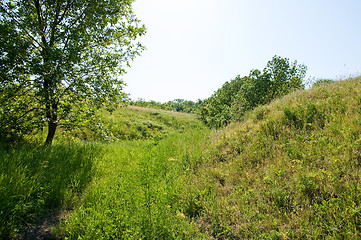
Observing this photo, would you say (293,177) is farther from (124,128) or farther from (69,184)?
(124,128)

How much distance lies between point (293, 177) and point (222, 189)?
148 centimetres

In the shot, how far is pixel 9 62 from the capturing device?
5.07 meters

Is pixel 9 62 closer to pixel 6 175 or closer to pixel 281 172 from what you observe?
pixel 6 175

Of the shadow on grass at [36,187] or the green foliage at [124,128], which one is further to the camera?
the green foliage at [124,128]

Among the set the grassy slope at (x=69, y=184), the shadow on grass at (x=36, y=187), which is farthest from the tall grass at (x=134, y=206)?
the shadow on grass at (x=36, y=187)

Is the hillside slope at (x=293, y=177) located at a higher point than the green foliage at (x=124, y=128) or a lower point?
lower

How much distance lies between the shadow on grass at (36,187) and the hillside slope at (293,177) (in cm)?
307

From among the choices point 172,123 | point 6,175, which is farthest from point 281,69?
point 6,175

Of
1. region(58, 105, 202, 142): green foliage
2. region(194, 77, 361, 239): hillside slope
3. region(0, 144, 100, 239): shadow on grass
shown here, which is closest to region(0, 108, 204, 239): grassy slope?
region(0, 144, 100, 239): shadow on grass

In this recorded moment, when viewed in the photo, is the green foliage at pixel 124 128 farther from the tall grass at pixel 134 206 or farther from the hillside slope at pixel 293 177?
the hillside slope at pixel 293 177

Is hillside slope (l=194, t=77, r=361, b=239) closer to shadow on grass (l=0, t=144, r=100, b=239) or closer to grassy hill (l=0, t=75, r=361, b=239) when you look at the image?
grassy hill (l=0, t=75, r=361, b=239)

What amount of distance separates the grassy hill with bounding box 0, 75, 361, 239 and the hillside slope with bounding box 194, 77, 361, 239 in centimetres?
2

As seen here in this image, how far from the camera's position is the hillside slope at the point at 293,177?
274cm

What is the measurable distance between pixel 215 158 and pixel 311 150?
2587mm
